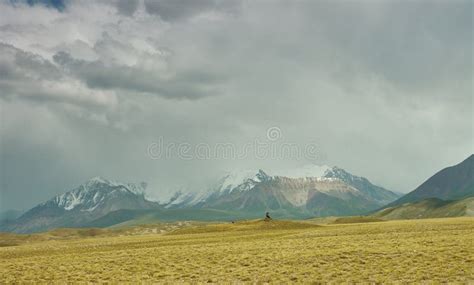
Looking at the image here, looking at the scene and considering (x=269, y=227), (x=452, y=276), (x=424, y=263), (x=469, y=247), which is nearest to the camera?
(x=452, y=276)

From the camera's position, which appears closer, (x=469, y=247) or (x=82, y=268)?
(x=469, y=247)

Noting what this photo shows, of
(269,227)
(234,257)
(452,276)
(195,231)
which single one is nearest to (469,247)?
(452,276)

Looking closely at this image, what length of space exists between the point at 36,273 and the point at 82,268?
13.5 feet

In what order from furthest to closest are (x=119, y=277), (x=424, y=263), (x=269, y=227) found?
(x=269, y=227) < (x=119, y=277) < (x=424, y=263)

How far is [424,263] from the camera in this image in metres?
36.3

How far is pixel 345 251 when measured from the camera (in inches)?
1791

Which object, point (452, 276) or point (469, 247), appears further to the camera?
point (469, 247)

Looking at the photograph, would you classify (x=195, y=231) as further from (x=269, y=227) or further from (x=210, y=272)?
(x=210, y=272)

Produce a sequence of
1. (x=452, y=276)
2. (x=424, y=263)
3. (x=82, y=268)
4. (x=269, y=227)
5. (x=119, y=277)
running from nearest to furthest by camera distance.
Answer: (x=452, y=276) → (x=424, y=263) → (x=119, y=277) → (x=82, y=268) → (x=269, y=227)

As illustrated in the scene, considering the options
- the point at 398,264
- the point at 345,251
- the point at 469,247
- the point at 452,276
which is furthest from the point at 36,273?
the point at 469,247

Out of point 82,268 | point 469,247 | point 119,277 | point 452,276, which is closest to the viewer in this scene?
point 452,276

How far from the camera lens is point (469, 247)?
1667 inches

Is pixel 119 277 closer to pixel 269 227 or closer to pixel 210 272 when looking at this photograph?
pixel 210 272

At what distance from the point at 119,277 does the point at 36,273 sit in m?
9.77
